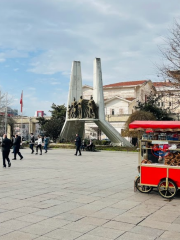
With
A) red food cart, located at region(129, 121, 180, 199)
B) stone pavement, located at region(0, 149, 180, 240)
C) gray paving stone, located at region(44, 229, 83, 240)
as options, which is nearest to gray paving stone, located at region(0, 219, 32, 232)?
stone pavement, located at region(0, 149, 180, 240)

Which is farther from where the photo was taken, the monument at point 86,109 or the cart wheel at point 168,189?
the monument at point 86,109

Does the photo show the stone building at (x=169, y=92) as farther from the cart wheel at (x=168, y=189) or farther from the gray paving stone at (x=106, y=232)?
the gray paving stone at (x=106, y=232)

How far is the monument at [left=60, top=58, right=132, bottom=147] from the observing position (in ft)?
111

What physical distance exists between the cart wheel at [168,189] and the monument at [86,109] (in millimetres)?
25089

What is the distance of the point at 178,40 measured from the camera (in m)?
18.5

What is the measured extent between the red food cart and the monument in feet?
79.8

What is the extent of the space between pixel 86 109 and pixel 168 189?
86.2ft

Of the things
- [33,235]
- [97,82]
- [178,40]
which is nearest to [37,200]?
[33,235]

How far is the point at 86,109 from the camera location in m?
34.2

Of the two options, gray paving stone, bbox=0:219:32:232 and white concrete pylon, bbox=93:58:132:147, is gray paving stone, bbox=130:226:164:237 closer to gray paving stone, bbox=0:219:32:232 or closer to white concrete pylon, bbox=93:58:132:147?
gray paving stone, bbox=0:219:32:232

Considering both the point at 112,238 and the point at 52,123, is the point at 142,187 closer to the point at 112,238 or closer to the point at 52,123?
the point at 112,238

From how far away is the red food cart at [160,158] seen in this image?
27.1ft

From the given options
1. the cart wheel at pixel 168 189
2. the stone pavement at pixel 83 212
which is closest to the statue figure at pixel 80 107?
the stone pavement at pixel 83 212

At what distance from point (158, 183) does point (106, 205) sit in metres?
1.89
